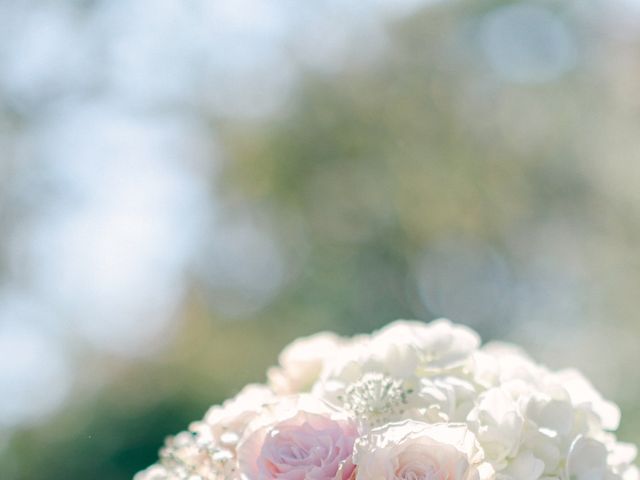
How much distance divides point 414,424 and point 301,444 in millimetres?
84

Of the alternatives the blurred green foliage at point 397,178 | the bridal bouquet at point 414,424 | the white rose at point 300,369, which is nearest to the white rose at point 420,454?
the bridal bouquet at point 414,424

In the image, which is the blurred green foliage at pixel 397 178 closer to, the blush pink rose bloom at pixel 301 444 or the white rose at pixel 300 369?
the white rose at pixel 300 369

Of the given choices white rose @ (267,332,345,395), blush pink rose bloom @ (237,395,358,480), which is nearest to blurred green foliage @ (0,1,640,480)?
white rose @ (267,332,345,395)

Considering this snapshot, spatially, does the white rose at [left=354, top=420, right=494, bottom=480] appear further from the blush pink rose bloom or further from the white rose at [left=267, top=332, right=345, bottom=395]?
the white rose at [left=267, top=332, right=345, bottom=395]

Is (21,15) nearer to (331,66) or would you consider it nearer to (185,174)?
(185,174)

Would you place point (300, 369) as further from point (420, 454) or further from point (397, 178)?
point (397, 178)

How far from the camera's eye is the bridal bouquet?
0.61m

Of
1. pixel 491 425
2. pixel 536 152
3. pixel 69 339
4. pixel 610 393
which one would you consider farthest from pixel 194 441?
pixel 536 152

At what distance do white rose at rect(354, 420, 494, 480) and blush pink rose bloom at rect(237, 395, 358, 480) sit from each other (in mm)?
22

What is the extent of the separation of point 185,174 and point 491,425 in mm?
4605

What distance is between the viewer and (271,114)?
208 inches

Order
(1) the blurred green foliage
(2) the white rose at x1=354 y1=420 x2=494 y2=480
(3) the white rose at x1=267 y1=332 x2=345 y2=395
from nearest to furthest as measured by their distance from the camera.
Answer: (2) the white rose at x1=354 y1=420 x2=494 y2=480 < (3) the white rose at x1=267 y1=332 x2=345 y2=395 < (1) the blurred green foliage

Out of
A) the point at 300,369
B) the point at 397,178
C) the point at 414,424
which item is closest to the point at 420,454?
the point at 414,424

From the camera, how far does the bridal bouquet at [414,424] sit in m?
0.61
